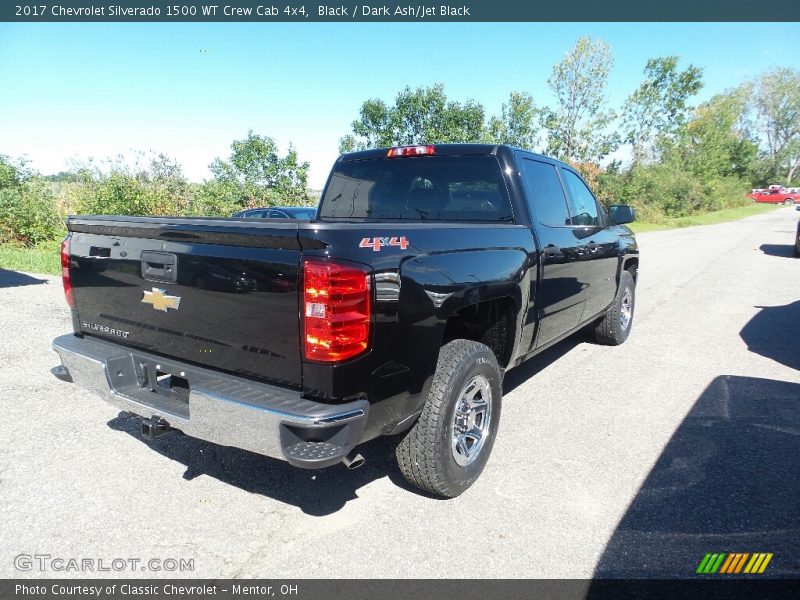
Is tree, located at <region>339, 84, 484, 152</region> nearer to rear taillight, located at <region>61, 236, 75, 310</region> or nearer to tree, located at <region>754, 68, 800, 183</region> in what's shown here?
rear taillight, located at <region>61, 236, 75, 310</region>

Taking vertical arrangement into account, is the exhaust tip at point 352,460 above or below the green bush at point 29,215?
below

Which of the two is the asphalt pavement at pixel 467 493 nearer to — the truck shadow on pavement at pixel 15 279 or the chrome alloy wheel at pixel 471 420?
the chrome alloy wheel at pixel 471 420

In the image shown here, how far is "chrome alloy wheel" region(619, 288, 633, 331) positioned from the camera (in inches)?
235

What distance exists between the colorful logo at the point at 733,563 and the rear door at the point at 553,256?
1.64m

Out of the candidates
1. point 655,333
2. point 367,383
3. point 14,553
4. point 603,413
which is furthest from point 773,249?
point 14,553

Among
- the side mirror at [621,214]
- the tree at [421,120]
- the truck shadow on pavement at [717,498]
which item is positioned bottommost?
the truck shadow on pavement at [717,498]

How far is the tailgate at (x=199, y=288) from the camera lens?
2.15 meters

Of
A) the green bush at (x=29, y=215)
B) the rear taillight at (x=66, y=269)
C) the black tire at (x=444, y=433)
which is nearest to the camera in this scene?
the black tire at (x=444, y=433)

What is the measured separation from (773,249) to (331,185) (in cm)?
1771

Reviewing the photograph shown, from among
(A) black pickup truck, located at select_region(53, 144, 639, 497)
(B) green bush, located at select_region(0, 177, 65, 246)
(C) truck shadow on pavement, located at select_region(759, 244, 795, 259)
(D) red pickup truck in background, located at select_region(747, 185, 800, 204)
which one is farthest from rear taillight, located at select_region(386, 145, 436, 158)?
(D) red pickup truck in background, located at select_region(747, 185, 800, 204)

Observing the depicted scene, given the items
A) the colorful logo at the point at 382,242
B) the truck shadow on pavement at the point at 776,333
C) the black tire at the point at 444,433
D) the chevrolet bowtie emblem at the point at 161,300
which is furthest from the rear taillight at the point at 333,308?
the truck shadow on pavement at the point at 776,333

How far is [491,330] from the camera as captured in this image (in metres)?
3.32

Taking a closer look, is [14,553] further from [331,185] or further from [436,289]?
[331,185]

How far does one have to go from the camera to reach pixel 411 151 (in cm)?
385
